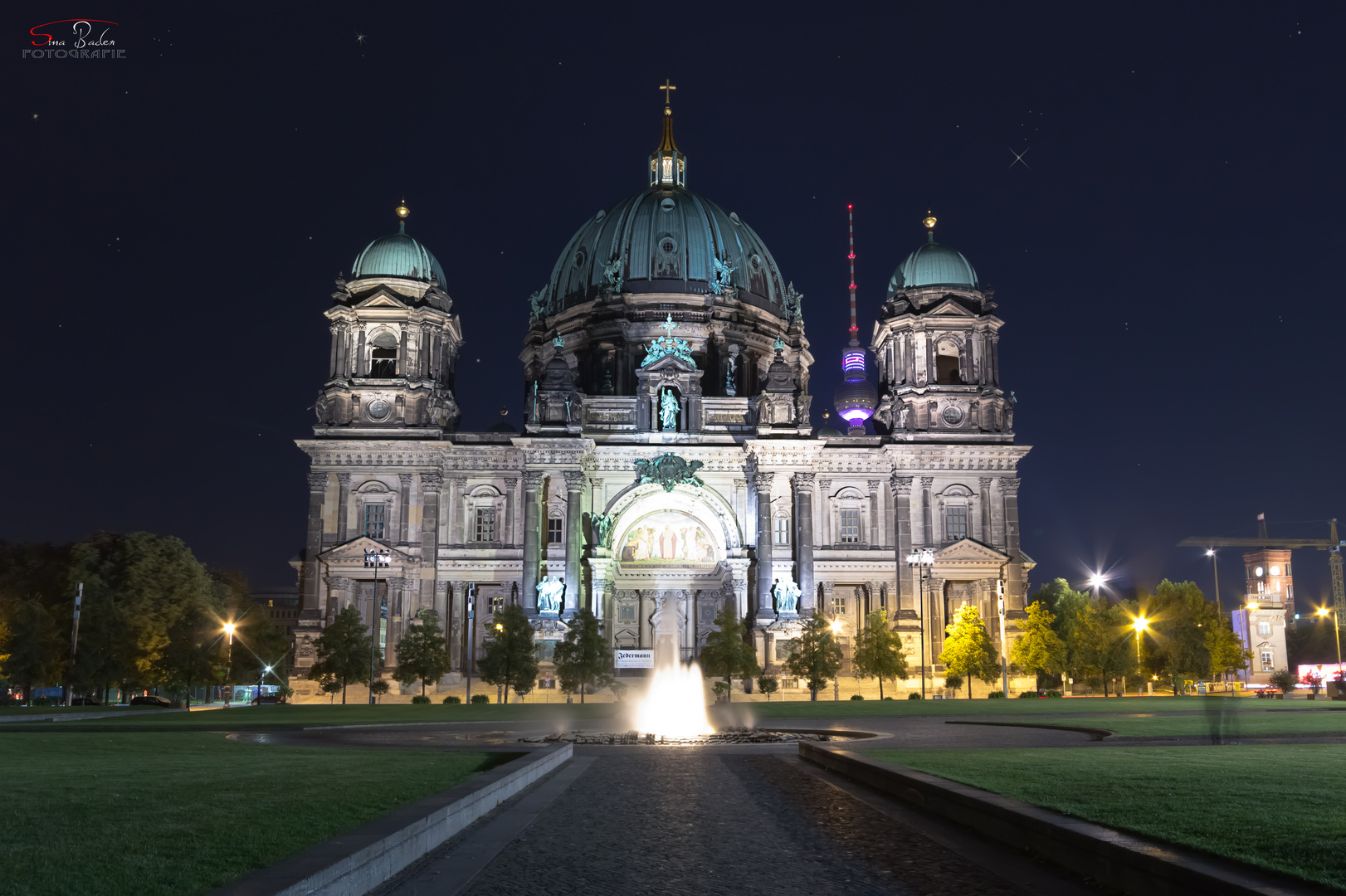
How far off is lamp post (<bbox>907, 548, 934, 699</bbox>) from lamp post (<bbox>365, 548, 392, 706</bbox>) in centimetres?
3191

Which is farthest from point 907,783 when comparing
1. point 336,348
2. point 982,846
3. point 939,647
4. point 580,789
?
point 336,348

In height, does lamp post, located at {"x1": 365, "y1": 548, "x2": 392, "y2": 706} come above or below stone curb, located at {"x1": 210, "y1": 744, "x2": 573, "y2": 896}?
above

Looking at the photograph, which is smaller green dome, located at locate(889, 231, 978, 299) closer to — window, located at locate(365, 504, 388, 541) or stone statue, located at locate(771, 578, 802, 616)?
stone statue, located at locate(771, 578, 802, 616)

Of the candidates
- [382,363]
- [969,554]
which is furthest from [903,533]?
[382,363]

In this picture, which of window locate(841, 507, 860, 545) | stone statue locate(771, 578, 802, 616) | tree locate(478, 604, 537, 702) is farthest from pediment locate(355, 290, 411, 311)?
window locate(841, 507, 860, 545)

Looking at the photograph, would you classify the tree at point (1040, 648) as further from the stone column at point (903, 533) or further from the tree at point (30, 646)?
the tree at point (30, 646)

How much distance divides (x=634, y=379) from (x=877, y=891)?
3207 inches

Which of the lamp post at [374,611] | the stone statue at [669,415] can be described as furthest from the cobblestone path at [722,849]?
the stone statue at [669,415]

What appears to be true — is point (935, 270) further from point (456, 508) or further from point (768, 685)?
point (456, 508)

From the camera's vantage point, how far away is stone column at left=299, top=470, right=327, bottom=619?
254ft

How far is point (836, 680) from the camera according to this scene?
2844 inches

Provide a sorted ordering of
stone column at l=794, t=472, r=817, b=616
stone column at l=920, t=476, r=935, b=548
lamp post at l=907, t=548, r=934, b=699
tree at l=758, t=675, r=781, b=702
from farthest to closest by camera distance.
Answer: stone column at l=920, t=476, r=935, b=548, stone column at l=794, t=472, r=817, b=616, lamp post at l=907, t=548, r=934, b=699, tree at l=758, t=675, r=781, b=702

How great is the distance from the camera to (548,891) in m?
9.57

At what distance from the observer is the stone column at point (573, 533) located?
7706 centimetres
